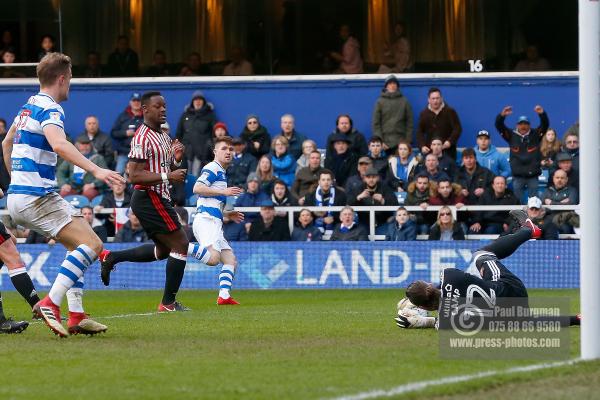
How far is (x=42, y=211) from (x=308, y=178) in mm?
11710

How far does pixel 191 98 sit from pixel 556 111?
23.7 feet

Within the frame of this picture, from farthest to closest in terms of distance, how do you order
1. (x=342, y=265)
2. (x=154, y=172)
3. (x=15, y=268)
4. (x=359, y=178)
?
(x=359, y=178) → (x=342, y=265) → (x=154, y=172) → (x=15, y=268)

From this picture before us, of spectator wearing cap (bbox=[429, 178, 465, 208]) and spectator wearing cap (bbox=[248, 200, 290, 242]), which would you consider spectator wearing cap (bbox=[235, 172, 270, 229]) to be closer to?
spectator wearing cap (bbox=[248, 200, 290, 242])

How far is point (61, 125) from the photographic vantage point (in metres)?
10.7

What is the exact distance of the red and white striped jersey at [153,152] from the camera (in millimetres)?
14109

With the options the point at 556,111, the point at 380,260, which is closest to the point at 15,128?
the point at 380,260

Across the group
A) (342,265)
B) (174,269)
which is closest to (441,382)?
(174,269)

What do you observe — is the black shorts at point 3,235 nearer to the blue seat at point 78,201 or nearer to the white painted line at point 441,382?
the white painted line at point 441,382

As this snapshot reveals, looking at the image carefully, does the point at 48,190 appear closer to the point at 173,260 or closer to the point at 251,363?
the point at 251,363

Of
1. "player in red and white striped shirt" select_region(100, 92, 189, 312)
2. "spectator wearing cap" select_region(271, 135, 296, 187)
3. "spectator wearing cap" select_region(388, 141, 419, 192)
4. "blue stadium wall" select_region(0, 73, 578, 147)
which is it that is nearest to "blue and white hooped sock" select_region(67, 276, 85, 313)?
"player in red and white striped shirt" select_region(100, 92, 189, 312)

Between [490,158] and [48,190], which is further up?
[490,158]

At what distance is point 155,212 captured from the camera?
14164 mm

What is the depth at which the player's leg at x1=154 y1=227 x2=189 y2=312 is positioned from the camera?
47.4 ft

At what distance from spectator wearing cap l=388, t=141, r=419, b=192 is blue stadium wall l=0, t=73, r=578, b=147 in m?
2.85
